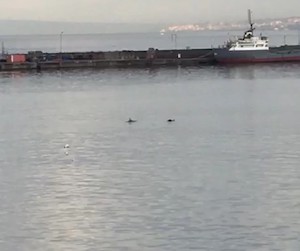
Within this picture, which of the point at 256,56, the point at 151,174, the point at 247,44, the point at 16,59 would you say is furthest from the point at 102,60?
the point at 151,174

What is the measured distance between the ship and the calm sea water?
2961 centimetres

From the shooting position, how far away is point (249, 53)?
7362 cm

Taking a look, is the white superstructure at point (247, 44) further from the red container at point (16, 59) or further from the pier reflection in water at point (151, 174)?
the pier reflection in water at point (151, 174)

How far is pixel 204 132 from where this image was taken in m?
29.4

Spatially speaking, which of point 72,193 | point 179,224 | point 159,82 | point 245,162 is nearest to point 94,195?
point 72,193

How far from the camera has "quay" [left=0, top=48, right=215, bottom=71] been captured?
70.6 meters

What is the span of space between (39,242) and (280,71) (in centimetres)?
5170

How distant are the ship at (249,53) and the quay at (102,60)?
1.73 m

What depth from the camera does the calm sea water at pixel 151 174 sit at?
15812mm

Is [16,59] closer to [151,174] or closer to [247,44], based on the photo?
[247,44]

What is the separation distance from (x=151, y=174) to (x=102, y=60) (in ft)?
168

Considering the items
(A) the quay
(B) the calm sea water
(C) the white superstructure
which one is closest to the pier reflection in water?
(B) the calm sea water

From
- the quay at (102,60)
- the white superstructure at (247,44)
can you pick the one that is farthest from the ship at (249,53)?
the quay at (102,60)

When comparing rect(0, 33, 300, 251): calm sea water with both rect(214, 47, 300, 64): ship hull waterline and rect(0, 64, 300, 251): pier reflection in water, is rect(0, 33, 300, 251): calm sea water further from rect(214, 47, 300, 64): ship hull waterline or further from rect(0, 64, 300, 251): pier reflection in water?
rect(214, 47, 300, 64): ship hull waterline
